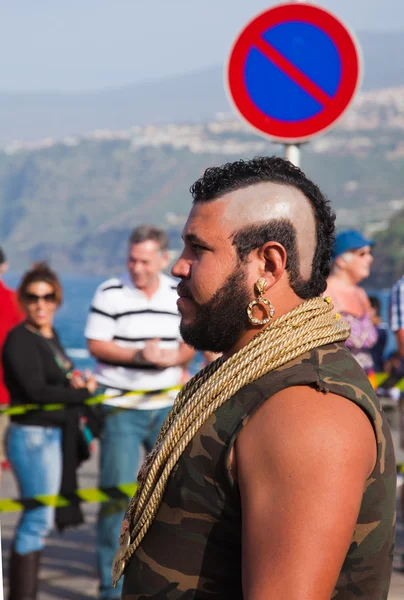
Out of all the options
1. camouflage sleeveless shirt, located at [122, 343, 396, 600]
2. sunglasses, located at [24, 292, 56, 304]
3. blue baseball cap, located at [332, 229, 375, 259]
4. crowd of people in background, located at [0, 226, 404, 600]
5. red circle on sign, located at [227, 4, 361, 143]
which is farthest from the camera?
blue baseball cap, located at [332, 229, 375, 259]

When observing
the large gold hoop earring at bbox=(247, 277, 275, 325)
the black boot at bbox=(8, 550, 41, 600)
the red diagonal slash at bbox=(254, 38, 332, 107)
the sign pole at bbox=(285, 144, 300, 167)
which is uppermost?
the red diagonal slash at bbox=(254, 38, 332, 107)

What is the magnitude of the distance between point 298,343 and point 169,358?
3.80 meters

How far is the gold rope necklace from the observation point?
1843 mm

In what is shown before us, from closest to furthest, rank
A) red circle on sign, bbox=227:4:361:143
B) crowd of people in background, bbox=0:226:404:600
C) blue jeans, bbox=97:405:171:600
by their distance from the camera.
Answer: red circle on sign, bbox=227:4:361:143, crowd of people in background, bbox=0:226:404:600, blue jeans, bbox=97:405:171:600

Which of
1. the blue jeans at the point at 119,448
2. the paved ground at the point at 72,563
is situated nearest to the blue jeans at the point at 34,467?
the blue jeans at the point at 119,448

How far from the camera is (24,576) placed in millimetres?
5219

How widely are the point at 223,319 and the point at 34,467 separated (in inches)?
144

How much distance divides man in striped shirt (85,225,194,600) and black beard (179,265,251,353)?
3.62 meters

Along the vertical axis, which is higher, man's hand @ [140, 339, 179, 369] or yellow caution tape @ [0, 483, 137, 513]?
man's hand @ [140, 339, 179, 369]

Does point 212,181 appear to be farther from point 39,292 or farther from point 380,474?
point 39,292

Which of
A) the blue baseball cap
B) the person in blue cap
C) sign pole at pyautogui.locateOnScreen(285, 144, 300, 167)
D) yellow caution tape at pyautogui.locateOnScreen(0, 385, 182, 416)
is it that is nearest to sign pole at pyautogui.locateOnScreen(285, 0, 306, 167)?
sign pole at pyautogui.locateOnScreen(285, 144, 300, 167)

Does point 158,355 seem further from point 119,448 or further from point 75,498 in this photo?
point 75,498

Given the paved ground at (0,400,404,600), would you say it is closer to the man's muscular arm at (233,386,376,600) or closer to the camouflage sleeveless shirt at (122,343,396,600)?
the camouflage sleeveless shirt at (122,343,396,600)

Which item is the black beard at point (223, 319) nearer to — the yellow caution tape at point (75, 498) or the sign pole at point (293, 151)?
the sign pole at point (293, 151)
